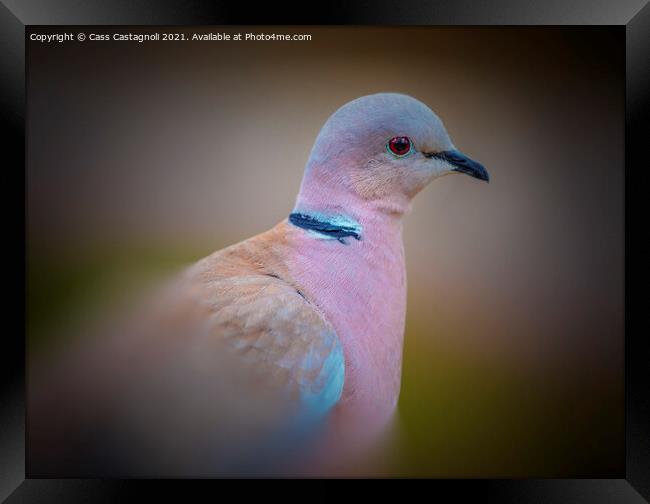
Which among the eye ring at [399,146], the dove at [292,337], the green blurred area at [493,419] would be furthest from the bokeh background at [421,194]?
the eye ring at [399,146]

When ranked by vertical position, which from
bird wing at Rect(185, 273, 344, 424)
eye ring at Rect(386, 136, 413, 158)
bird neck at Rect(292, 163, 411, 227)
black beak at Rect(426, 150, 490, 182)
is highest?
eye ring at Rect(386, 136, 413, 158)

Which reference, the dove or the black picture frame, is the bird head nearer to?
the dove

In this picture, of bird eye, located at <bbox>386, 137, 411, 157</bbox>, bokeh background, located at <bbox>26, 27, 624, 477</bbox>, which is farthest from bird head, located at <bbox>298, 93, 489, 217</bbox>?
bokeh background, located at <bbox>26, 27, 624, 477</bbox>

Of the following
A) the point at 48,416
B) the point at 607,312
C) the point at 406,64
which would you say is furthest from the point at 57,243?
the point at 607,312

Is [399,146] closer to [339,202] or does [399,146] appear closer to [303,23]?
[339,202]

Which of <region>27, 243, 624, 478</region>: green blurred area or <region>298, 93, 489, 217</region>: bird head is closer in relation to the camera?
<region>298, 93, 489, 217</region>: bird head

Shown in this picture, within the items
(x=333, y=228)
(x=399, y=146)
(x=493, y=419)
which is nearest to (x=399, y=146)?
(x=399, y=146)
